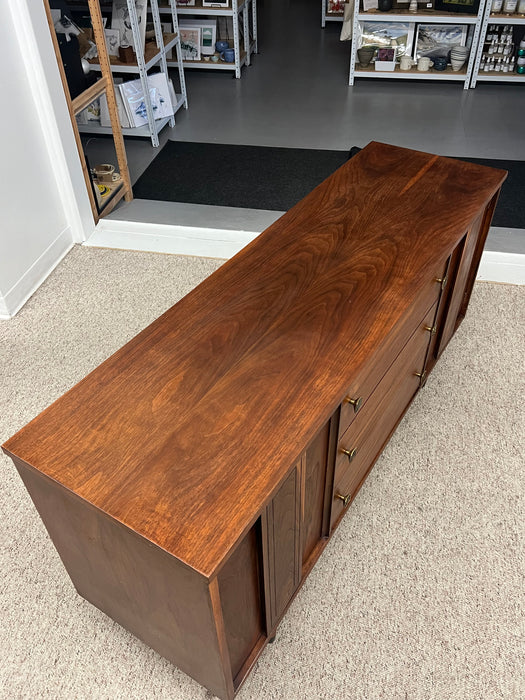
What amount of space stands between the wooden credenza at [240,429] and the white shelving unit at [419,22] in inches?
132

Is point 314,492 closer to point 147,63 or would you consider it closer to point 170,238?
point 170,238

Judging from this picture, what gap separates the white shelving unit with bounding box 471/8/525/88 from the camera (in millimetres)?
4442

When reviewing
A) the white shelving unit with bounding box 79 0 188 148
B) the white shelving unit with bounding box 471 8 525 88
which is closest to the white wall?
the white shelving unit with bounding box 79 0 188 148

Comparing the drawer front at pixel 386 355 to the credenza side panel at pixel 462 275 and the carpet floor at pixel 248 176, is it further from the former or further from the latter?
the carpet floor at pixel 248 176

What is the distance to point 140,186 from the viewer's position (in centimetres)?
361

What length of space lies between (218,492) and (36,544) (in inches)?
39.1

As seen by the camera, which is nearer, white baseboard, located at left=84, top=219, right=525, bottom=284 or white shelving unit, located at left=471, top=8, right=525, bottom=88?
white baseboard, located at left=84, top=219, right=525, bottom=284

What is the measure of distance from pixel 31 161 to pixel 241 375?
1.94m

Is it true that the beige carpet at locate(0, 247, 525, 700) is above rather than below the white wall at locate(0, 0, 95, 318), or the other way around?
below

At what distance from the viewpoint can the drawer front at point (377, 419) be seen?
156 cm

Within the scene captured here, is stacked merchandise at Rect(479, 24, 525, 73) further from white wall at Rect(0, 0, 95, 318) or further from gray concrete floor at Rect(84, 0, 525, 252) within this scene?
white wall at Rect(0, 0, 95, 318)

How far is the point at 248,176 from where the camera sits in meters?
3.70

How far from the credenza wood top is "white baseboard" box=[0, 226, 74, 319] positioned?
1.41 metres

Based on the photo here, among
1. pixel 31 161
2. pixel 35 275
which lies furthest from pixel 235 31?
pixel 35 275
